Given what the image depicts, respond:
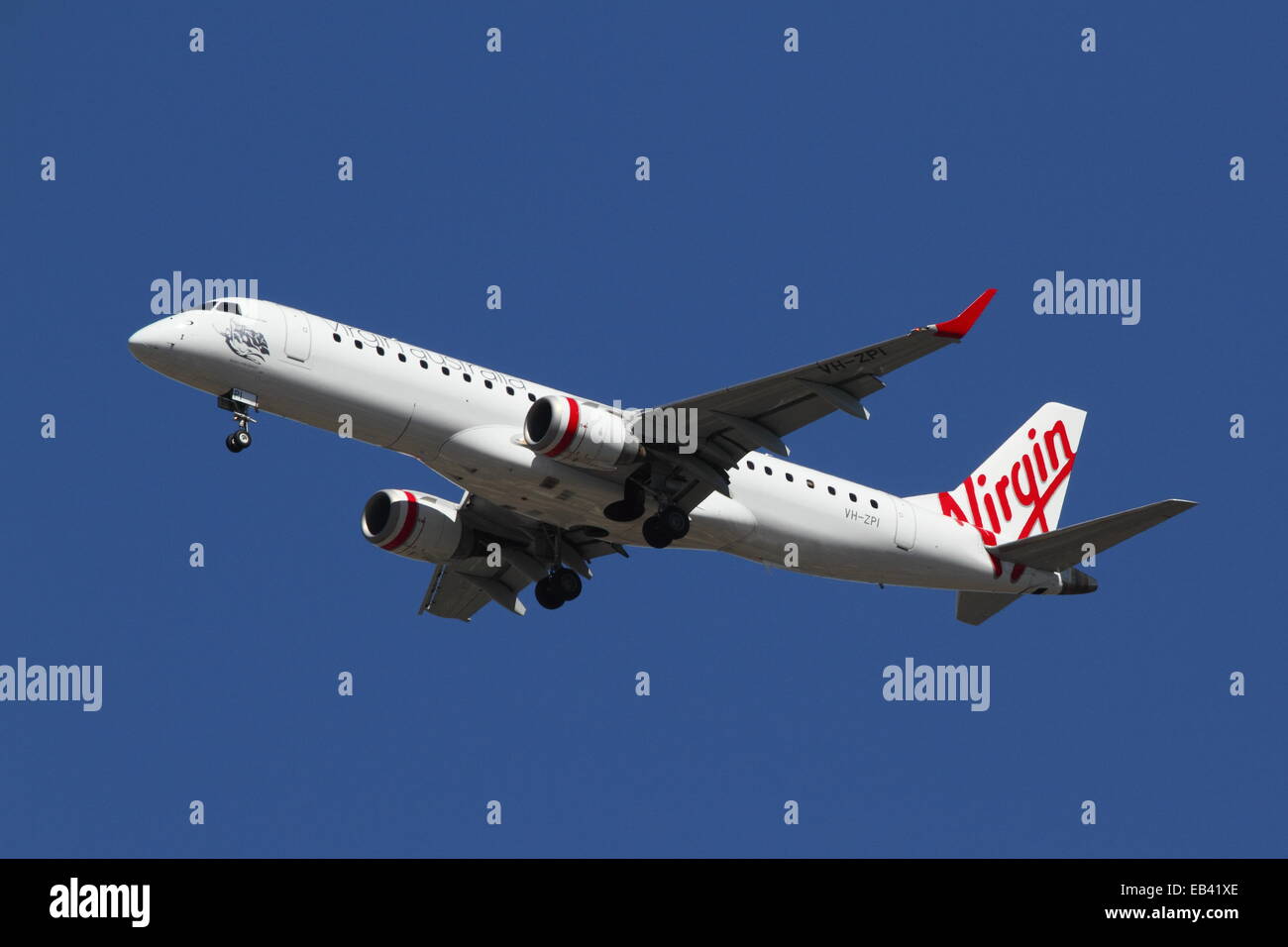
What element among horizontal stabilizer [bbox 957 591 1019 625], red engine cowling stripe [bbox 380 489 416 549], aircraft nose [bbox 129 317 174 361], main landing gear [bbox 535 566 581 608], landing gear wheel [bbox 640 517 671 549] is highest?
aircraft nose [bbox 129 317 174 361]

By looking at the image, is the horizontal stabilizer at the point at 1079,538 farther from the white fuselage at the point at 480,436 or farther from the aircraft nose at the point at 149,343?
the aircraft nose at the point at 149,343

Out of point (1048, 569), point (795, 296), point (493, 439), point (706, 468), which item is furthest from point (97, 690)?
point (1048, 569)

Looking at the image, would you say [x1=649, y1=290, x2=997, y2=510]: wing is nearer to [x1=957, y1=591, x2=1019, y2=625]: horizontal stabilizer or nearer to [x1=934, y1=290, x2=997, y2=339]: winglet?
[x1=934, y1=290, x2=997, y2=339]: winglet

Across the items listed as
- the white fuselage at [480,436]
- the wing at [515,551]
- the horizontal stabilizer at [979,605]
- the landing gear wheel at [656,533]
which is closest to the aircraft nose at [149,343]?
the white fuselage at [480,436]

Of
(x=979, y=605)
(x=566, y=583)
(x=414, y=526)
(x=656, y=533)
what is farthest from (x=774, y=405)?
(x=979, y=605)

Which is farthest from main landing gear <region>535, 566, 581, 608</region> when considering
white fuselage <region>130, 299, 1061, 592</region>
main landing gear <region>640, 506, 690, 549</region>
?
main landing gear <region>640, 506, 690, 549</region>

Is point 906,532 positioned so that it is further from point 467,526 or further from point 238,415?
point 238,415

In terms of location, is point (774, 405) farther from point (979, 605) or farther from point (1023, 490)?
point (1023, 490)
